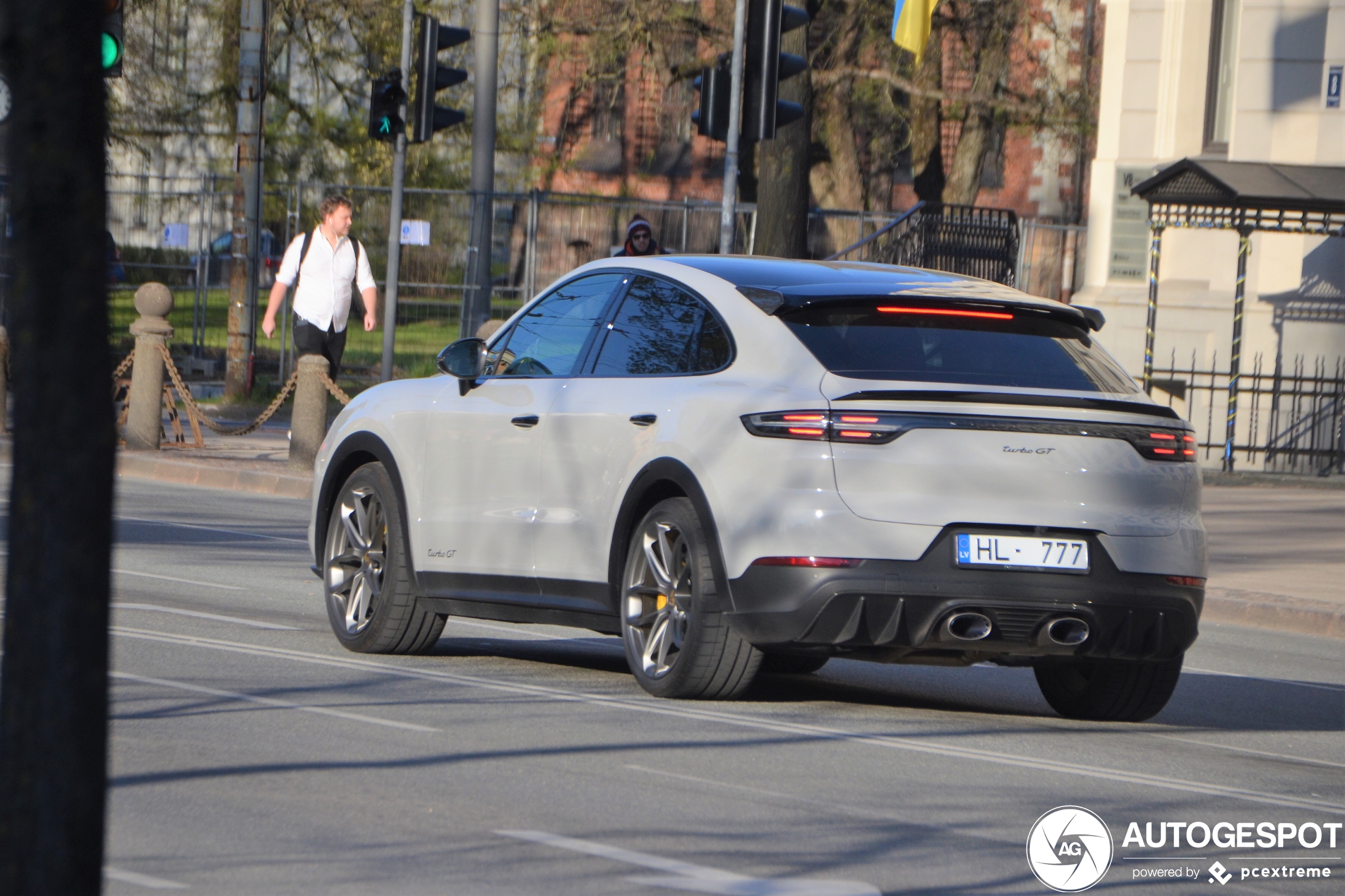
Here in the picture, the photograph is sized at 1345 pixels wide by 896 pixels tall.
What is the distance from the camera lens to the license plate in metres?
6.86

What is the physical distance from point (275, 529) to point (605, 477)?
21.8ft

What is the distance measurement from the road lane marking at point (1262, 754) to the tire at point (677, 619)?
164 cm

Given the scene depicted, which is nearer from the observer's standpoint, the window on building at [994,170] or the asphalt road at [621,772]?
the asphalt road at [621,772]

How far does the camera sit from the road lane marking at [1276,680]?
9.62 m

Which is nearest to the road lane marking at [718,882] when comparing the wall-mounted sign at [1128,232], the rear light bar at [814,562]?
the rear light bar at [814,562]

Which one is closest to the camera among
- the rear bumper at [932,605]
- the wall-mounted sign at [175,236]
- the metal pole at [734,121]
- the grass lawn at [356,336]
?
the rear bumper at [932,605]

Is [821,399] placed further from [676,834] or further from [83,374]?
[83,374]

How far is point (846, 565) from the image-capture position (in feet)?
22.4

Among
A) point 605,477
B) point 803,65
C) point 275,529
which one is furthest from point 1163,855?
point 803,65

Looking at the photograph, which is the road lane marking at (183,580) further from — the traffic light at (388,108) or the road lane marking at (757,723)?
the traffic light at (388,108)

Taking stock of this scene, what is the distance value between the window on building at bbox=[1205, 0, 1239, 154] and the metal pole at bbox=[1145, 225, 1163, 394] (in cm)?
185

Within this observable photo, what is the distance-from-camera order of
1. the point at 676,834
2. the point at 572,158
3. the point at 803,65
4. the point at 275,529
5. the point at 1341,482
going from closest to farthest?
the point at 676,834 < the point at 275,529 < the point at 803,65 < the point at 1341,482 < the point at 572,158

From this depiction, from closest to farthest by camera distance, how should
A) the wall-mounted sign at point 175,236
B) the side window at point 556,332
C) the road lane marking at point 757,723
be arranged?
the road lane marking at point 757,723, the side window at point 556,332, the wall-mounted sign at point 175,236

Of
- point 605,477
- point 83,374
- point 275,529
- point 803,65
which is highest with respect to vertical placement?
point 803,65
